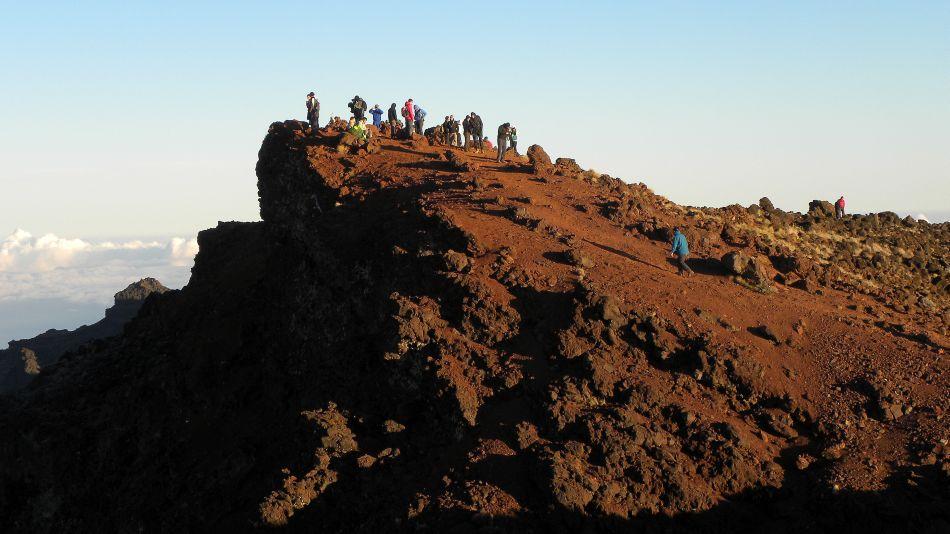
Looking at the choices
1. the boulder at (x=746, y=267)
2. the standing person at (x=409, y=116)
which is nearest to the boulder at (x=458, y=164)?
the standing person at (x=409, y=116)

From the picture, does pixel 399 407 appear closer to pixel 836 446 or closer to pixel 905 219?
pixel 836 446

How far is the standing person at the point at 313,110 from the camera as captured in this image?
3119 centimetres

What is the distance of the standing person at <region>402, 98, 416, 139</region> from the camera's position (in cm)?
3112

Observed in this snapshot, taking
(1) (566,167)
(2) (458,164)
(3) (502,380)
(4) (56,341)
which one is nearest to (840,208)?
(1) (566,167)

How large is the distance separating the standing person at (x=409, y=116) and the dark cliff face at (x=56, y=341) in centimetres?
3120

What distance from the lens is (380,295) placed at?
22531 mm

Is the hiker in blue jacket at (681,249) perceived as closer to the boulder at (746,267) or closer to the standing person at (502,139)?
the boulder at (746,267)

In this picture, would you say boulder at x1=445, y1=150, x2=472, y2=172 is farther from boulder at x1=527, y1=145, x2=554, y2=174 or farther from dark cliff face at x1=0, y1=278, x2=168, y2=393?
dark cliff face at x1=0, y1=278, x2=168, y2=393

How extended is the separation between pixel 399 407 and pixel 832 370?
996 centimetres

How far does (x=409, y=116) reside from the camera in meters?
31.3

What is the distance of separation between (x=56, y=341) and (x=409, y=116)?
40.9 m

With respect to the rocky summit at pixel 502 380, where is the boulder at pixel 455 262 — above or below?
above

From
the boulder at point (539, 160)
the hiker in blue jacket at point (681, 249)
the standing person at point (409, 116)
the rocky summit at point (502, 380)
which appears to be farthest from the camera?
the standing person at point (409, 116)

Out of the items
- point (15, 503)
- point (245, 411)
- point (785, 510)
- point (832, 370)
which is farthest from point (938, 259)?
point (15, 503)
